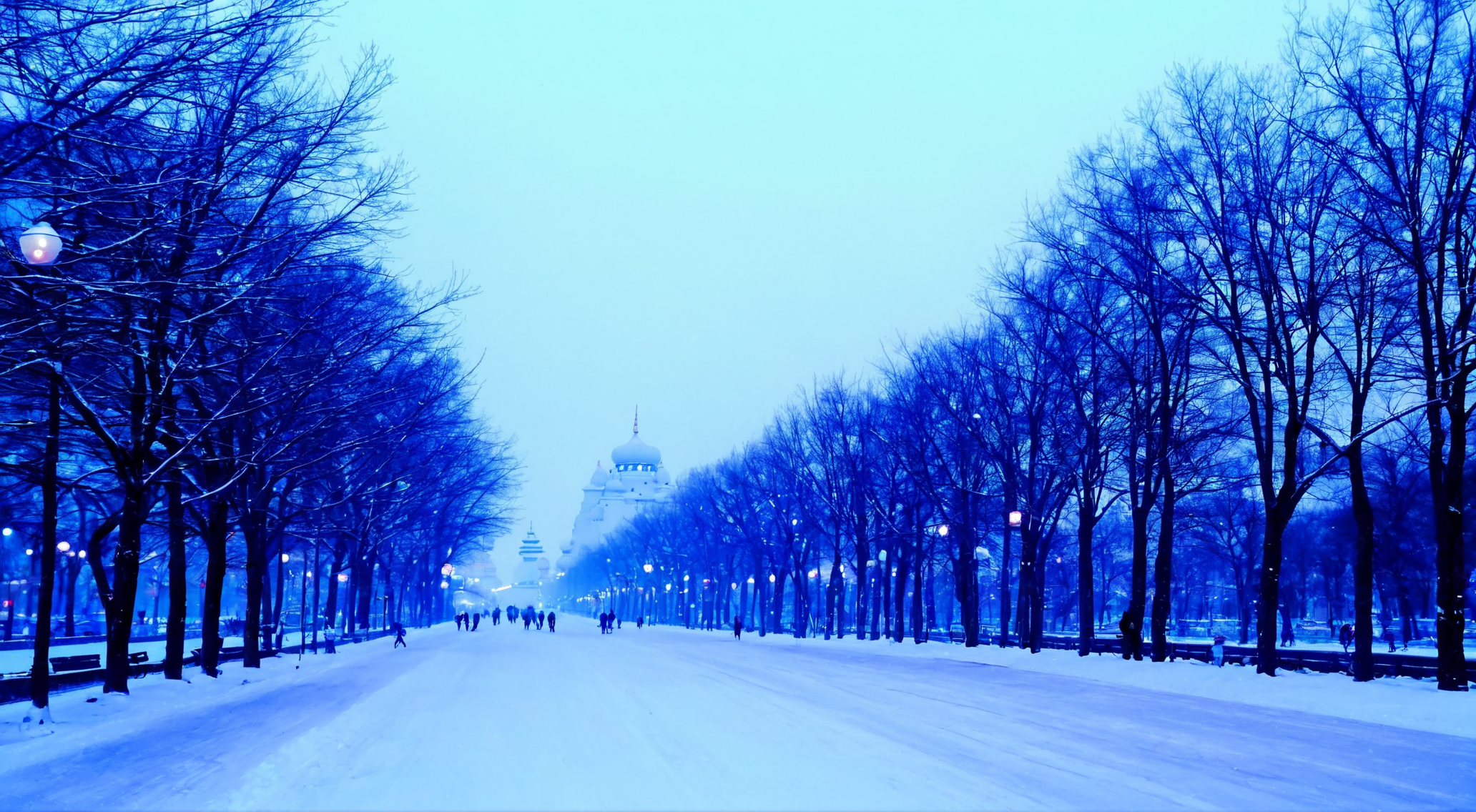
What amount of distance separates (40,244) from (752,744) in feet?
30.3

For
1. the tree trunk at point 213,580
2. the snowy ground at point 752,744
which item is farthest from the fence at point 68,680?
the tree trunk at point 213,580

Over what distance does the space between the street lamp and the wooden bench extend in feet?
50.0

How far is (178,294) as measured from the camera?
15641 millimetres

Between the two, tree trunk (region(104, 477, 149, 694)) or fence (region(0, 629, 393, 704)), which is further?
tree trunk (region(104, 477, 149, 694))

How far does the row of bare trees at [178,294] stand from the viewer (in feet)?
37.9

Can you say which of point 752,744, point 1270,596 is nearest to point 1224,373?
point 1270,596

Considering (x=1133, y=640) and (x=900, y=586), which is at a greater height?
(x=900, y=586)

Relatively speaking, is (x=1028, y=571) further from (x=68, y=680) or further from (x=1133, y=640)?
(x=68, y=680)

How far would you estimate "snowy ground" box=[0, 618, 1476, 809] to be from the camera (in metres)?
10.6

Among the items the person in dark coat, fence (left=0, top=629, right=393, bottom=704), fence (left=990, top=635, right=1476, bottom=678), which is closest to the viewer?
fence (left=0, top=629, right=393, bottom=704)

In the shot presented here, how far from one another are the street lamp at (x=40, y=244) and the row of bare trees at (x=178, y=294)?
97mm

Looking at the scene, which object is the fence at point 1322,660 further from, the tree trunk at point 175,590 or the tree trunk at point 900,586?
the tree trunk at point 175,590

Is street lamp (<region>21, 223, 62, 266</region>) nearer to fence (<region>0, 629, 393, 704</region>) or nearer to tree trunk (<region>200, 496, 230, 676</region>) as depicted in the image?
fence (<region>0, 629, 393, 704</region>)

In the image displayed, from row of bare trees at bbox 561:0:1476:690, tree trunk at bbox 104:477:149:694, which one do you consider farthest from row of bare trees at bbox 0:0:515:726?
row of bare trees at bbox 561:0:1476:690
